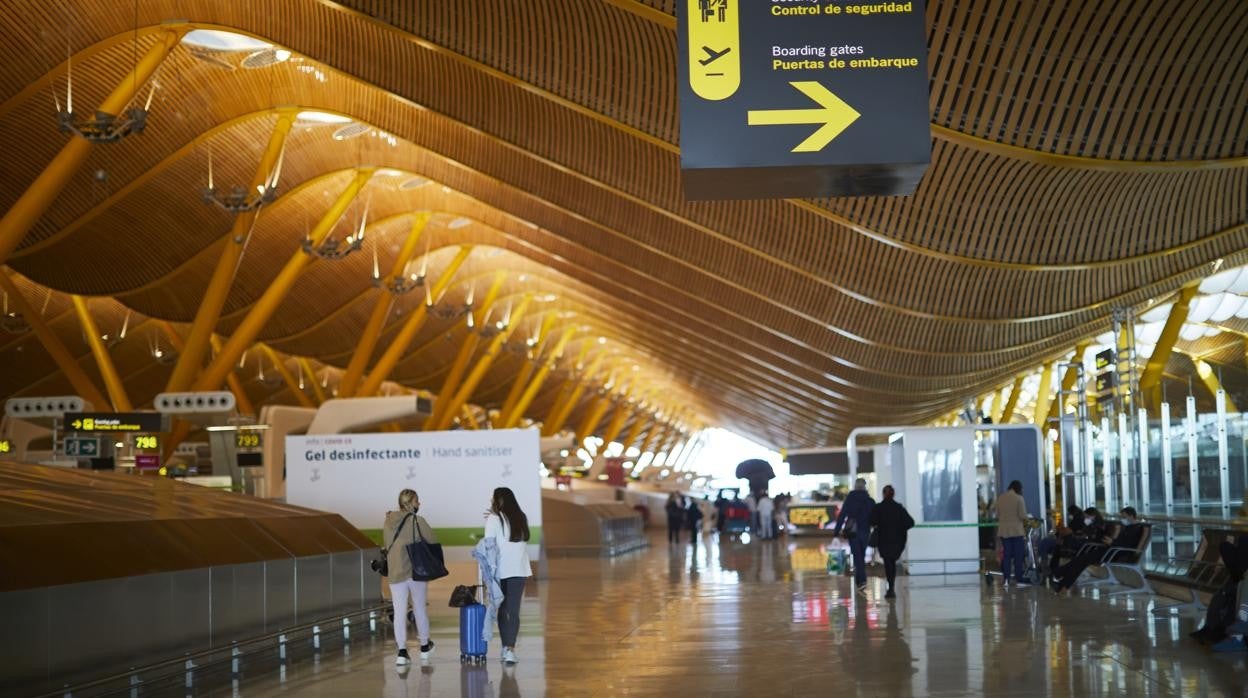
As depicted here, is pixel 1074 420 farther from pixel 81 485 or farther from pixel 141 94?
pixel 141 94

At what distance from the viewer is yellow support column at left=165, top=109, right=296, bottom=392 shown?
100 feet

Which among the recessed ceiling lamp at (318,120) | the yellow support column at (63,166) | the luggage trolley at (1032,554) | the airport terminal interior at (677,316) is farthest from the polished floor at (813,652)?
the recessed ceiling lamp at (318,120)

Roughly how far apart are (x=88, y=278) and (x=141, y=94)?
10.7 meters

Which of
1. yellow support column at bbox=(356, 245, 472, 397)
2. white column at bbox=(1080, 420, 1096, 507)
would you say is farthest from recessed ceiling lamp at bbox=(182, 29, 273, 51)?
yellow support column at bbox=(356, 245, 472, 397)

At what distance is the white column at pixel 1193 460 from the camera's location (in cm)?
1560

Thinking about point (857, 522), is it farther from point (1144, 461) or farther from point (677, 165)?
point (677, 165)

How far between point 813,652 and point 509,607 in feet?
7.50

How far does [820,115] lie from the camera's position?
807 cm

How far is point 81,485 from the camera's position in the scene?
441 inches

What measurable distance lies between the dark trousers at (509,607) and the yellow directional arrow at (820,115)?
157 inches

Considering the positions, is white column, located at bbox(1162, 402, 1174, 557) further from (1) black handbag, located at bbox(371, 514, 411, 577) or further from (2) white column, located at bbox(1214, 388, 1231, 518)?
(1) black handbag, located at bbox(371, 514, 411, 577)

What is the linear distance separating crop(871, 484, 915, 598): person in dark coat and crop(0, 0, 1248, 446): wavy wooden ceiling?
4589 millimetres

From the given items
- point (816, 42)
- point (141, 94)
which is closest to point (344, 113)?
point (141, 94)

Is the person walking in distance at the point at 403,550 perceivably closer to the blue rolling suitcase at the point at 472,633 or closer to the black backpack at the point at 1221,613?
the blue rolling suitcase at the point at 472,633
